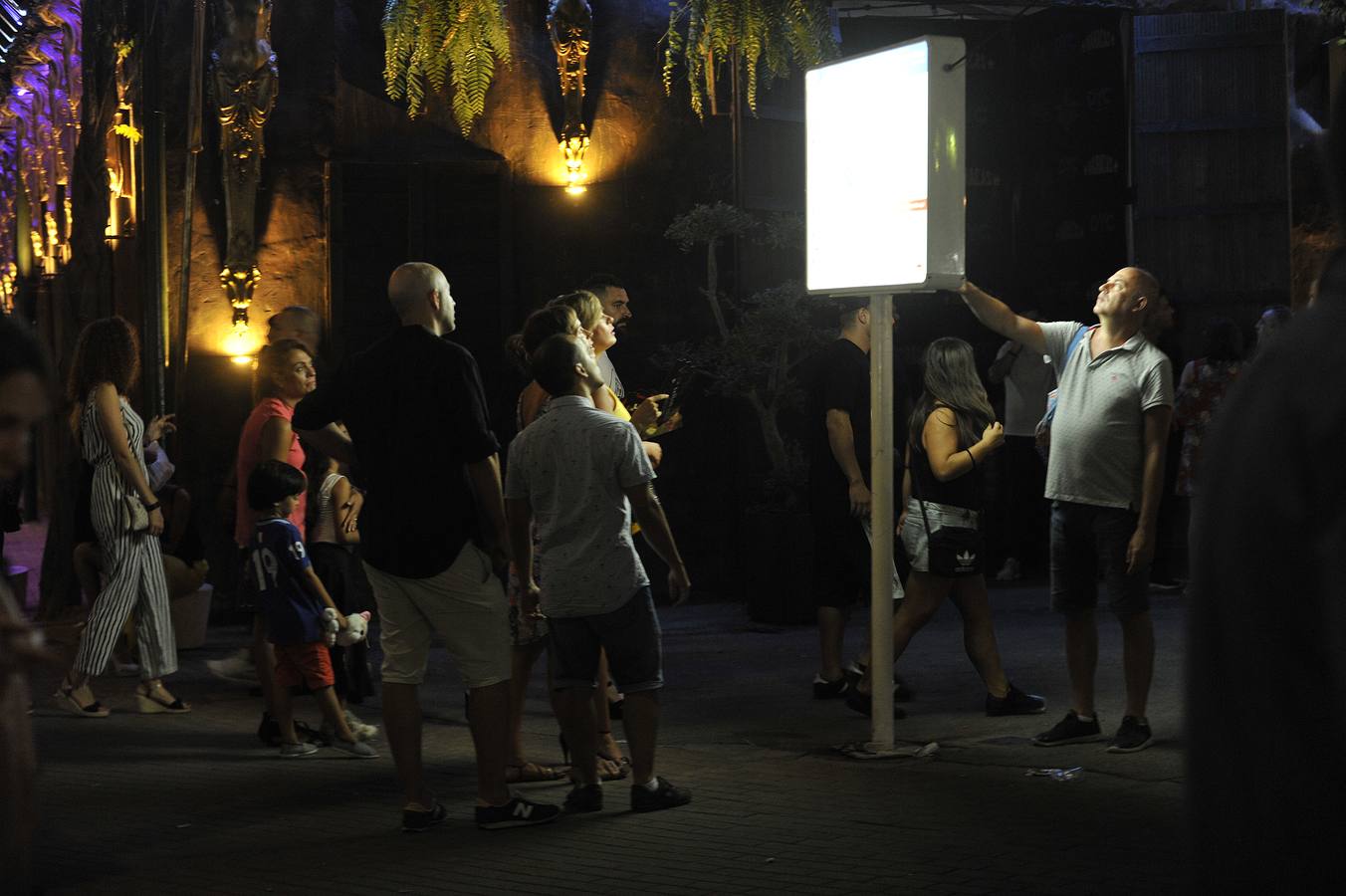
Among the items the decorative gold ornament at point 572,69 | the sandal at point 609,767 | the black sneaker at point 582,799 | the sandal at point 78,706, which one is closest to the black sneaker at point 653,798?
the black sneaker at point 582,799

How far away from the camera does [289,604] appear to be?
7180 millimetres

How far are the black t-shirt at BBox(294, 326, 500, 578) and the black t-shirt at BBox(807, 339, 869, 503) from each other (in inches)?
108

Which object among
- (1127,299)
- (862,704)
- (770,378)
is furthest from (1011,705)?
(770,378)

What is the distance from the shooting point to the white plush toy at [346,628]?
23.6ft

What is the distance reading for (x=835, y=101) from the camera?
697 centimetres

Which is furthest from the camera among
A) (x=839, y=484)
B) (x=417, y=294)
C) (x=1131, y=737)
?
(x=839, y=484)

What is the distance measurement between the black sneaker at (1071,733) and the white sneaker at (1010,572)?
6464 mm

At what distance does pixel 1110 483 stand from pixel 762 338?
4.87 meters

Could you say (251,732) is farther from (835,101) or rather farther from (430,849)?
(835,101)

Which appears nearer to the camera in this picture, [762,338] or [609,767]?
[609,767]

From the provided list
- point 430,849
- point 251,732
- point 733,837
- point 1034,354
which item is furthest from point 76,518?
point 1034,354

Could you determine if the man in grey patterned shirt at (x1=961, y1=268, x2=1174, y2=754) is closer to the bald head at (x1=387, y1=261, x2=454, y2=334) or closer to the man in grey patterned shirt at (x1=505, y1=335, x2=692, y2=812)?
the man in grey patterned shirt at (x1=505, y1=335, x2=692, y2=812)

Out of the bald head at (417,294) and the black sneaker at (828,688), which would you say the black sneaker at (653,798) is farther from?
the black sneaker at (828,688)

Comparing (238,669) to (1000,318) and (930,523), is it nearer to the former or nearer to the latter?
(930,523)
